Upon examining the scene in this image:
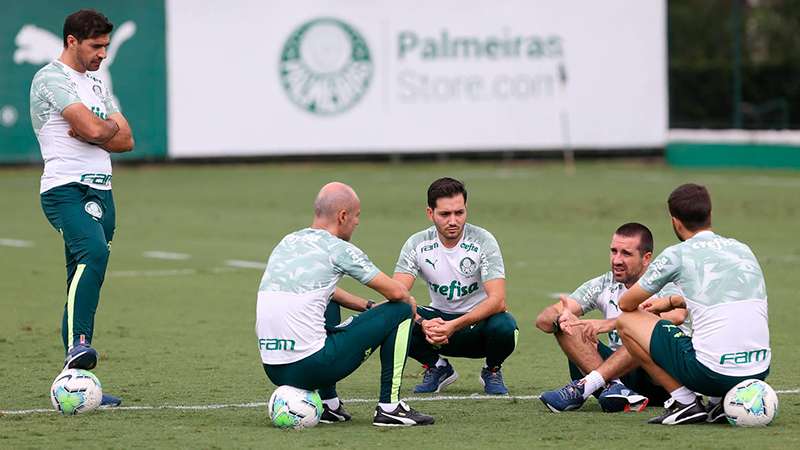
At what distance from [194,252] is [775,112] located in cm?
2350

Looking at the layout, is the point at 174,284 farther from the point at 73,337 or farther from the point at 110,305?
the point at 73,337

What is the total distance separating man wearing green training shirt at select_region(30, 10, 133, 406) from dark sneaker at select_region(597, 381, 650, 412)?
9.07ft

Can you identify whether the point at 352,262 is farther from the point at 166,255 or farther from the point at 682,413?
the point at 166,255

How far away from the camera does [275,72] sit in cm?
3359

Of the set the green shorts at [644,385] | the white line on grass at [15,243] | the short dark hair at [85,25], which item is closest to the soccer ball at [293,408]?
the green shorts at [644,385]

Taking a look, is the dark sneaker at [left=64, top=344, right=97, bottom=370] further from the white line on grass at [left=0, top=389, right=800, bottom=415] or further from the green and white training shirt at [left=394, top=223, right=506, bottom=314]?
the green and white training shirt at [left=394, top=223, right=506, bottom=314]

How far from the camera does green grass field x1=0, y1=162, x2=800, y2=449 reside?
8289mm

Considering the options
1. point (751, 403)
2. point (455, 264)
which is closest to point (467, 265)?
point (455, 264)

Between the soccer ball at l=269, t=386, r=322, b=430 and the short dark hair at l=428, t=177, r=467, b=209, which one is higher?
the short dark hair at l=428, t=177, r=467, b=209

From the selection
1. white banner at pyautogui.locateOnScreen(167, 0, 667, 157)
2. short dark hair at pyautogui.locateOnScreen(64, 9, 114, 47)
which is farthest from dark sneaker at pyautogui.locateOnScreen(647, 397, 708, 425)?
white banner at pyautogui.locateOnScreen(167, 0, 667, 157)

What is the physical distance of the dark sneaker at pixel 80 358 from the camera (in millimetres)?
8875

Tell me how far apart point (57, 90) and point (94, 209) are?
2.36 feet

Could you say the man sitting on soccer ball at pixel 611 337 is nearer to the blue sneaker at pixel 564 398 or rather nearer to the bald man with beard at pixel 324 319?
the blue sneaker at pixel 564 398

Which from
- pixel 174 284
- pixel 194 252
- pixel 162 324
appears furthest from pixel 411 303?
pixel 194 252
